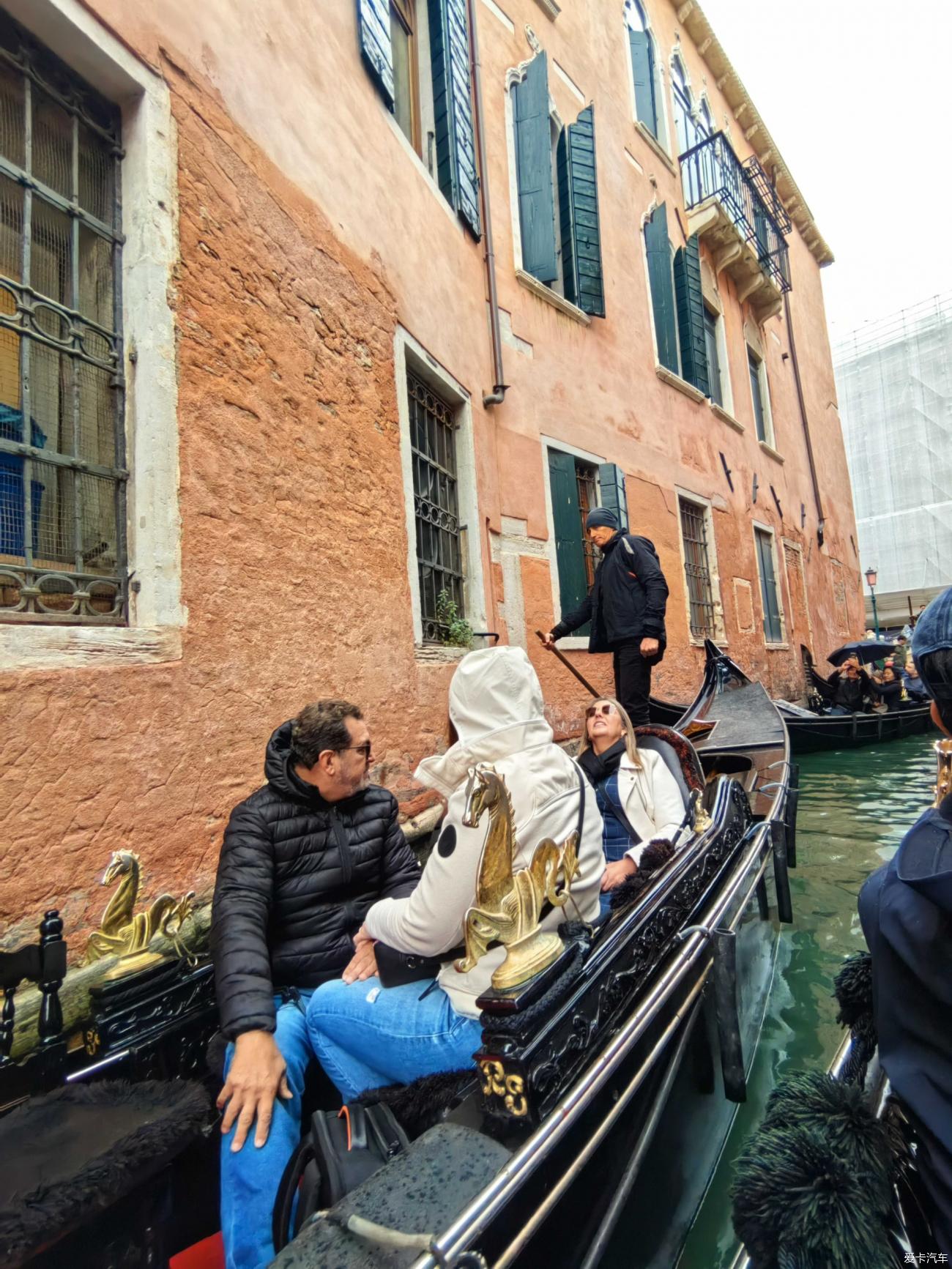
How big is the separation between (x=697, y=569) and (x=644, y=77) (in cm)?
594

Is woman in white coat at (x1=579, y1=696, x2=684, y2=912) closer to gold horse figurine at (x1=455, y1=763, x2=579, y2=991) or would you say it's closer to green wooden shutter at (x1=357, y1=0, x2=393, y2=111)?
gold horse figurine at (x1=455, y1=763, x2=579, y2=991)

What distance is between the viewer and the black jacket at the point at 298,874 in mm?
1731

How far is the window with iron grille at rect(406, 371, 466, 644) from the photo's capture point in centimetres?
423

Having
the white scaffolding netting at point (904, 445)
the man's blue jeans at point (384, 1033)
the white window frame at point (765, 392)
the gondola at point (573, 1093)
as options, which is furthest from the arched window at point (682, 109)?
the white scaffolding netting at point (904, 445)

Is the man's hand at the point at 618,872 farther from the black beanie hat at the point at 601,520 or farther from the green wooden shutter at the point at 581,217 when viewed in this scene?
the green wooden shutter at the point at 581,217

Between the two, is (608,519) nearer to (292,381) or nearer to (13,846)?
(292,381)

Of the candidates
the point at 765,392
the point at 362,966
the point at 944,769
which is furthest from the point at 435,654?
the point at 765,392

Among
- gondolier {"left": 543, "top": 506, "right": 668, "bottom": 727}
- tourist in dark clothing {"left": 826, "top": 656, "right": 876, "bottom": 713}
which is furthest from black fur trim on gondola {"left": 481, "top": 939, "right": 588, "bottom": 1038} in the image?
tourist in dark clothing {"left": 826, "top": 656, "right": 876, "bottom": 713}

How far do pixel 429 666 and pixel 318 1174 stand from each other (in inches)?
109

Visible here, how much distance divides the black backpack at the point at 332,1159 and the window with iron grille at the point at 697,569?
734cm

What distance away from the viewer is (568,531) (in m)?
5.91

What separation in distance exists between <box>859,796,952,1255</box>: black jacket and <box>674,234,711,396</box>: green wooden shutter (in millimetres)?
8766

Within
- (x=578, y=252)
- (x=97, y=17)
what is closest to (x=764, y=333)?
(x=578, y=252)

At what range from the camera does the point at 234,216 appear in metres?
2.79
